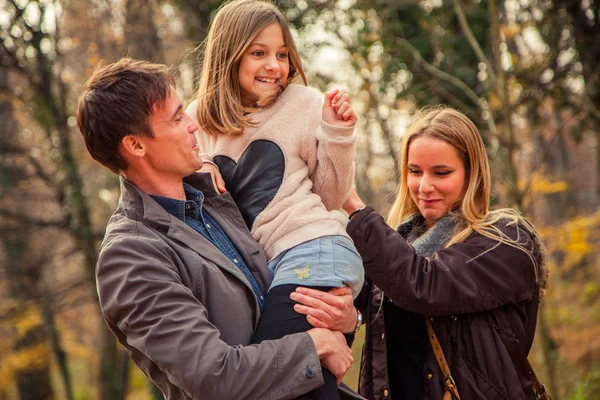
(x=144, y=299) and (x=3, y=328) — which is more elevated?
(x=144, y=299)

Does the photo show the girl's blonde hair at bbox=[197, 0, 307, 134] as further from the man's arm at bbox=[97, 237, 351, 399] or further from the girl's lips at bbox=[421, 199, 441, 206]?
the girl's lips at bbox=[421, 199, 441, 206]

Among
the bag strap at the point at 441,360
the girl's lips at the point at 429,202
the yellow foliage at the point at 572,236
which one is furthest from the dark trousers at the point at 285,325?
the yellow foliage at the point at 572,236

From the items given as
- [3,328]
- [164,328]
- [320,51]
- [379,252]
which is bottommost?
[3,328]

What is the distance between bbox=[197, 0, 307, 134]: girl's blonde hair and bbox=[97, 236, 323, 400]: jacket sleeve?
0.69 meters

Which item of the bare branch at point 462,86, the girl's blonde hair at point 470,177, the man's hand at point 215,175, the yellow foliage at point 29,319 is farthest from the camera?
the yellow foliage at point 29,319

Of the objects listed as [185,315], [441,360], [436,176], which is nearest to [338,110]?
[436,176]

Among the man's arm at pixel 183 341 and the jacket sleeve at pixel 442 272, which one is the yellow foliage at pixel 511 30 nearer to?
the jacket sleeve at pixel 442 272

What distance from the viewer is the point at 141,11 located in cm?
914

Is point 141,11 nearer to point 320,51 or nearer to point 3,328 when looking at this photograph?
point 320,51

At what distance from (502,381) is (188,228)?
1413 mm

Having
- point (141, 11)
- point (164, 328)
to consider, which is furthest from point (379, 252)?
point (141, 11)

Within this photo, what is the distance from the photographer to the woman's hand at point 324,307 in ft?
7.17

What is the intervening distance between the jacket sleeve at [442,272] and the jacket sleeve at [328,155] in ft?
0.75

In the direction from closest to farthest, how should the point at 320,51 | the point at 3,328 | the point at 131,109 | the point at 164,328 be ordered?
the point at 164,328, the point at 131,109, the point at 320,51, the point at 3,328
